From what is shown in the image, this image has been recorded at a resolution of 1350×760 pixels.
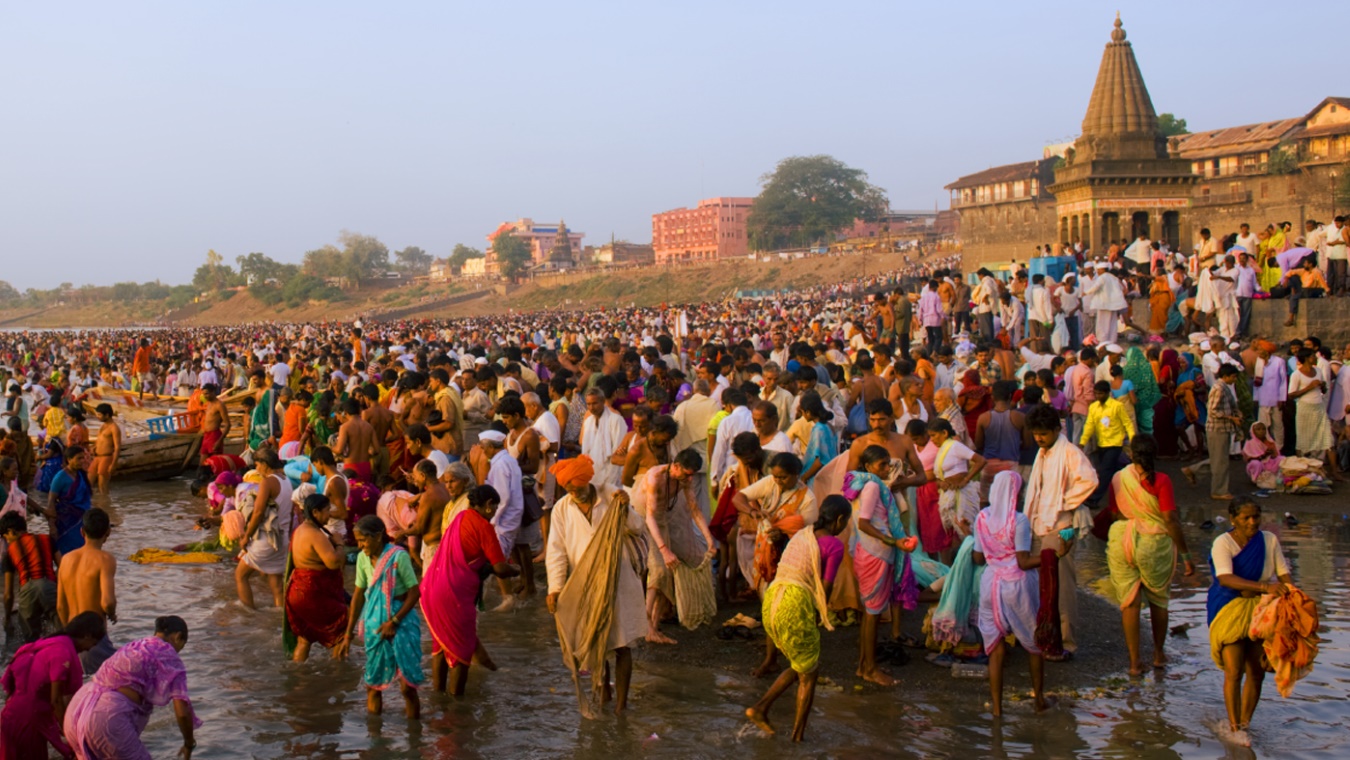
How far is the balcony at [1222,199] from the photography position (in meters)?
42.1

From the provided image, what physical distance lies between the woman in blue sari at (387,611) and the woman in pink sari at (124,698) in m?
1.01

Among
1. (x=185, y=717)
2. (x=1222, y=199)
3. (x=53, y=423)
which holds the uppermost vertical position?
(x=1222, y=199)

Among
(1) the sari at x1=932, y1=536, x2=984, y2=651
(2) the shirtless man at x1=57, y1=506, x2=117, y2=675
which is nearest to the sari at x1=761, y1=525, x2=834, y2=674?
(1) the sari at x1=932, y1=536, x2=984, y2=651

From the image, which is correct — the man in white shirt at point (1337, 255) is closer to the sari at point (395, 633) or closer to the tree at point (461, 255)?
the sari at point (395, 633)

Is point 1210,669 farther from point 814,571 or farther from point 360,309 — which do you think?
point 360,309

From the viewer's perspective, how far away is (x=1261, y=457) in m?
10.5

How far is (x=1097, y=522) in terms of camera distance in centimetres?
591

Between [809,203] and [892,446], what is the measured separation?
265 ft

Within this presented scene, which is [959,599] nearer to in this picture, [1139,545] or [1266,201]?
[1139,545]

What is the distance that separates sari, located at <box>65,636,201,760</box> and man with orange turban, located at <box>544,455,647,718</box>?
1.74 m

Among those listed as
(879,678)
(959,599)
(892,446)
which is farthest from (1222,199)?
(879,678)

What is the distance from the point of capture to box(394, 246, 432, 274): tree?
6059 inches

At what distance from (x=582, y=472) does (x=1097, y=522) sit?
2.77 metres

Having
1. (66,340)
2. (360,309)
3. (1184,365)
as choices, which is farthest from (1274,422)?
(360,309)
